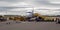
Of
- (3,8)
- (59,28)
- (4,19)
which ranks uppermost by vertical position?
(3,8)

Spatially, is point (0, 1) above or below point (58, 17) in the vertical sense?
above

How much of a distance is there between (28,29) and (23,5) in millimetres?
515

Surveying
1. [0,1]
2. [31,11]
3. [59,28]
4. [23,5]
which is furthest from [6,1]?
[59,28]

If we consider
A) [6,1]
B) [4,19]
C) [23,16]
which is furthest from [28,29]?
[6,1]

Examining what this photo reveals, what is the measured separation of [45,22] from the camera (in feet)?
7.48

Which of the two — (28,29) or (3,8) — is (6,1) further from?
(28,29)

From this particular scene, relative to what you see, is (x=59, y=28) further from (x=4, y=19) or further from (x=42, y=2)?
(x=4, y=19)

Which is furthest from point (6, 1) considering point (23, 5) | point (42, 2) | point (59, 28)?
point (59, 28)

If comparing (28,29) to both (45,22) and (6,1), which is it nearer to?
(45,22)

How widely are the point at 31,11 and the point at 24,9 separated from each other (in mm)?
121

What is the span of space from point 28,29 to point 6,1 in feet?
2.16

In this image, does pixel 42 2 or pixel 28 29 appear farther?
pixel 42 2

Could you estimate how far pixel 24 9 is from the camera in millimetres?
2299

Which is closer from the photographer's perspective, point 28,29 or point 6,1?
point 28,29
